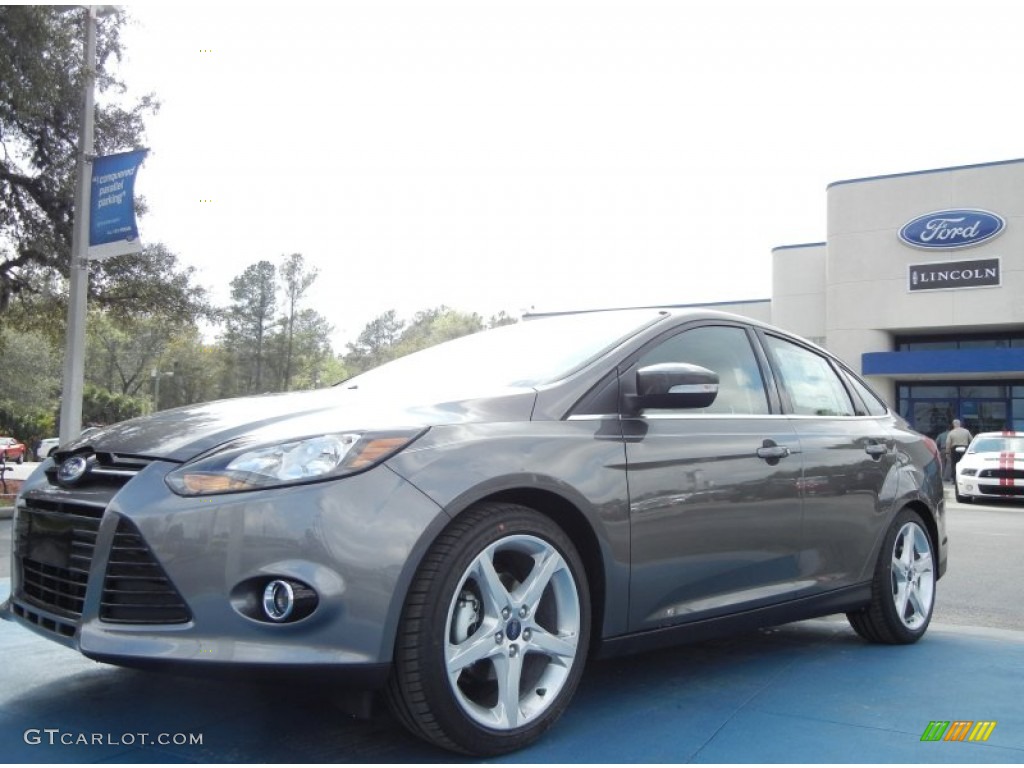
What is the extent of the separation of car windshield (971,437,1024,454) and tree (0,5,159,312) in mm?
16351

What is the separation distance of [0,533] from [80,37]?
321 inches

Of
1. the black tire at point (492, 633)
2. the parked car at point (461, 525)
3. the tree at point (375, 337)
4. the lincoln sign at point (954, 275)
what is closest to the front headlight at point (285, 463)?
the parked car at point (461, 525)

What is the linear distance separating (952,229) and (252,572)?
28857 mm

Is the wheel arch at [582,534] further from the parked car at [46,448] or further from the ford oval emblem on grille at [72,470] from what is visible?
the parked car at [46,448]

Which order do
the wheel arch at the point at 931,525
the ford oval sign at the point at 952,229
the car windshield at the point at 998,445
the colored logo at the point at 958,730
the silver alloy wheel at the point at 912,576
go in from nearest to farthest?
the colored logo at the point at 958,730
the silver alloy wheel at the point at 912,576
the wheel arch at the point at 931,525
the car windshield at the point at 998,445
the ford oval sign at the point at 952,229

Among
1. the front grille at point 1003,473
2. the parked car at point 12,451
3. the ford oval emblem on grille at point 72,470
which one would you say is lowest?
the parked car at point 12,451

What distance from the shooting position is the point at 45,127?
14609mm

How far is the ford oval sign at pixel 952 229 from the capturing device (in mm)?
27172

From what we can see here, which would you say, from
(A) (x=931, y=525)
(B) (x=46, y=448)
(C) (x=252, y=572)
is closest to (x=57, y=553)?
(C) (x=252, y=572)

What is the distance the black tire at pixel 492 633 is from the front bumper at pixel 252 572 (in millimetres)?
91

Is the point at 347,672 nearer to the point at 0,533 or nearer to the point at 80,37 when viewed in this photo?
the point at 0,533

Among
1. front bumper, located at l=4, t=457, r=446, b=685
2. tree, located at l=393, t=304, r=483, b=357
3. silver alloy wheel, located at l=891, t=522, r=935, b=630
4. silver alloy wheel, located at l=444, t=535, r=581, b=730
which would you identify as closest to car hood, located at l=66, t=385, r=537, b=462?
front bumper, located at l=4, t=457, r=446, b=685

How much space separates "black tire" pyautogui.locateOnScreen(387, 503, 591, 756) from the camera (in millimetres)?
2664

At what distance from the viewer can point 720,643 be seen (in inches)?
185
